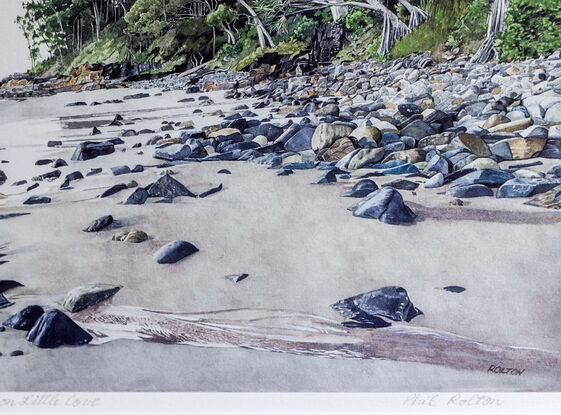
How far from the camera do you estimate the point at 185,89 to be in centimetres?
199

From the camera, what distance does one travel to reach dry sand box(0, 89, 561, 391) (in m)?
1.36

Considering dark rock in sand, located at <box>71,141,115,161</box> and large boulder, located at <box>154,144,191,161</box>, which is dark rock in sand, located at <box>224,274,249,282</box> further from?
dark rock in sand, located at <box>71,141,115,161</box>

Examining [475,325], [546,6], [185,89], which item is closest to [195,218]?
[185,89]

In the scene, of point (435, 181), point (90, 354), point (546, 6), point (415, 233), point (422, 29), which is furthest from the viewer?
point (422, 29)

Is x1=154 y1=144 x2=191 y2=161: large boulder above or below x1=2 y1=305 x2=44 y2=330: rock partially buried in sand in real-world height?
above

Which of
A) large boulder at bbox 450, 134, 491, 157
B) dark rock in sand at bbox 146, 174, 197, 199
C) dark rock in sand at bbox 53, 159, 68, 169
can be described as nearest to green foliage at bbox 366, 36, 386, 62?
large boulder at bbox 450, 134, 491, 157

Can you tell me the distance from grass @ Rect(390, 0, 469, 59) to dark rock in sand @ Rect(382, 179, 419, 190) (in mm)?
672

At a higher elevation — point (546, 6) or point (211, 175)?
point (546, 6)

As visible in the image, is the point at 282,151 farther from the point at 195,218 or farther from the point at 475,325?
the point at 475,325

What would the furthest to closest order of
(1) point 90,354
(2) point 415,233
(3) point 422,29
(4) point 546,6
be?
1. (3) point 422,29
2. (4) point 546,6
3. (2) point 415,233
4. (1) point 90,354

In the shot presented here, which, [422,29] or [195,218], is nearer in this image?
[195,218]

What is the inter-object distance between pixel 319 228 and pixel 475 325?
1.87 feet

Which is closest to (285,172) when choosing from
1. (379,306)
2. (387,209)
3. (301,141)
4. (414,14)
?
(301,141)

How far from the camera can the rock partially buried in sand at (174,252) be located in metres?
1.48
